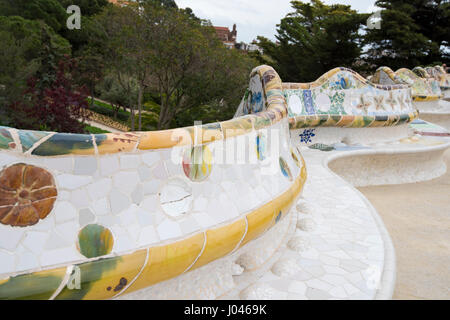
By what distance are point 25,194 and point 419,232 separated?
4.50m

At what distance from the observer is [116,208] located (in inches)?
63.9

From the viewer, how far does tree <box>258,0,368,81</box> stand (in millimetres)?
19062

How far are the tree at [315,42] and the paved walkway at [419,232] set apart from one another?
45.1ft

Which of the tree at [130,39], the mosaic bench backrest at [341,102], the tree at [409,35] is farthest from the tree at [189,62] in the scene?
the tree at [409,35]

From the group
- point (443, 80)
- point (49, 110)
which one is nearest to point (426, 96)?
point (443, 80)

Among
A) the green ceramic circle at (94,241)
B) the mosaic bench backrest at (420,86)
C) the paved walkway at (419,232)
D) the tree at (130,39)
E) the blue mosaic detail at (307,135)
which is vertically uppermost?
the tree at (130,39)

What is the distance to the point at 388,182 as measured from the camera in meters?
6.51

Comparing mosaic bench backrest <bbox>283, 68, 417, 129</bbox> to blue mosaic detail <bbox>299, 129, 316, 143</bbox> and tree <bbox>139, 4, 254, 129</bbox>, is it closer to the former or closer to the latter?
blue mosaic detail <bbox>299, 129, 316, 143</bbox>

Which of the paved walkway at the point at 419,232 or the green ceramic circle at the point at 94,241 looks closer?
the green ceramic circle at the point at 94,241

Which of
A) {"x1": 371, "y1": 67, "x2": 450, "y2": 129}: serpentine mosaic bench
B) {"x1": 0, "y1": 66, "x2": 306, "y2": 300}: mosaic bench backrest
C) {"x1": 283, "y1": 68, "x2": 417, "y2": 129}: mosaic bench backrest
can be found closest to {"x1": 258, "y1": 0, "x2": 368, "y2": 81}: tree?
{"x1": 371, "y1": 67, "x2": 450, "y2": 129}: serpentine mosaic bench

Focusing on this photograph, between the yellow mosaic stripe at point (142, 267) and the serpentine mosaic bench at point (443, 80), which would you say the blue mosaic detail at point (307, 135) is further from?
the serpentine mosaic bench at point (443, 80)

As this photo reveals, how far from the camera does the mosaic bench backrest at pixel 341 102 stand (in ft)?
19.2

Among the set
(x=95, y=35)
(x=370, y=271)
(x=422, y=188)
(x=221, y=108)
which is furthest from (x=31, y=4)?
(x=370, y=271)

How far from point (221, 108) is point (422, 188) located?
939cm
